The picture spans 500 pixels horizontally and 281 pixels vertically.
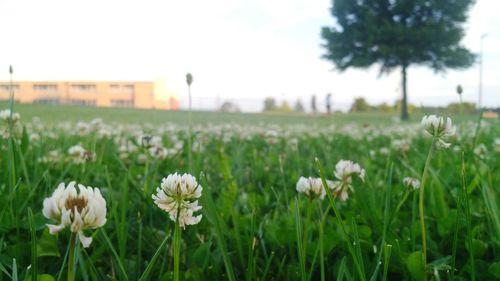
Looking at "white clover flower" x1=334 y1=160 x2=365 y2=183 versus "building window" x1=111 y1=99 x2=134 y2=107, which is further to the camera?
"building window" x1=111 y1=99 x2=134 y2=107

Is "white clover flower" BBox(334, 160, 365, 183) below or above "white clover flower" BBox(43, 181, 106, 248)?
below

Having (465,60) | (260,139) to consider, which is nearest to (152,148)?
(260,139)

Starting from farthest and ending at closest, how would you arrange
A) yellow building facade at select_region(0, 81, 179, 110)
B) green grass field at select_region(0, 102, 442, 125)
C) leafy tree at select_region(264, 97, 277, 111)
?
leafy tree at select_region(264, 97, 277, 111)
yellow building facade at select_region(0, 81, 179, 110)
green grass field at select_region(0, 102, 442, 125)

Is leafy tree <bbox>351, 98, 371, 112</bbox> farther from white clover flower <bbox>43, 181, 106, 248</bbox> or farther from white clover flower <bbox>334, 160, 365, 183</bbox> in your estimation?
white clover flower <bbox>43, 181, 106, 248</bbox>

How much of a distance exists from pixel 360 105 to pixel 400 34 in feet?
63.7

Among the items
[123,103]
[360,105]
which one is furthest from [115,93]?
[360,105]

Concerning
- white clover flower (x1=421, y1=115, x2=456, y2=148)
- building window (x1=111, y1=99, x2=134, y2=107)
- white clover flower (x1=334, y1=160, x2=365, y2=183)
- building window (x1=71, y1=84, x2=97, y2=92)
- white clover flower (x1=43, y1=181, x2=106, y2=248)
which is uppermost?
building window (x1=71, y1=84, x2=97, y2=92)

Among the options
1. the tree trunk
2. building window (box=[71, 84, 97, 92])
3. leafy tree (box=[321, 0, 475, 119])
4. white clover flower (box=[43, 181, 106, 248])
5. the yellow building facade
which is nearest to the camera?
white clover flower (box=[43, 181, 106, 248])

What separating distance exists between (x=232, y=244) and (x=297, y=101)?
57845mm

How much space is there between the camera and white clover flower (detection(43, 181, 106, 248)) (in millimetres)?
517

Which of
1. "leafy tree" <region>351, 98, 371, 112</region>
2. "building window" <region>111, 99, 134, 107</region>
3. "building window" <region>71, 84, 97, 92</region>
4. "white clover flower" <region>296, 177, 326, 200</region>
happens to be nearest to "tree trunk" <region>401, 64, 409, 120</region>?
"leafy tree" <region>351, 98, 371, 112</region>

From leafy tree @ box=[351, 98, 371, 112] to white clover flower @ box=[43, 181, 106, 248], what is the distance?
47626 millimetres

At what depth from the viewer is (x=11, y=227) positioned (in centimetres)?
98

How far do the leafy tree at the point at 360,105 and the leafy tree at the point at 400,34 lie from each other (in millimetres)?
15426
